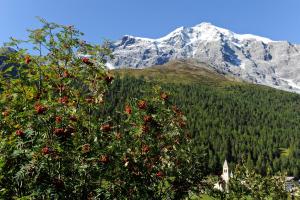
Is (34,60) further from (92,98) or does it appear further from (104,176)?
(104,176)

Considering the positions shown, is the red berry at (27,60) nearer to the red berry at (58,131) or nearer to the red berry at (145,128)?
the red berry at (58,131)

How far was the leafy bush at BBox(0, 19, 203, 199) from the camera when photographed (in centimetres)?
1095

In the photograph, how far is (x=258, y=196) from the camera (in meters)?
50.3

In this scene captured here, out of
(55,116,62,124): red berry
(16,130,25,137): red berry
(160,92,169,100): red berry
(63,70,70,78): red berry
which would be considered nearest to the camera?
(16,130,25,137): red berry

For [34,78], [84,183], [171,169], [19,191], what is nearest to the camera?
[19,191]

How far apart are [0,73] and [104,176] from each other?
5343 mm

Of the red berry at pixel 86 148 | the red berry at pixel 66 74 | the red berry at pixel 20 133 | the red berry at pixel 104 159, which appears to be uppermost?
the red berry at pixel 66 74

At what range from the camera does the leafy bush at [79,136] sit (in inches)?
431

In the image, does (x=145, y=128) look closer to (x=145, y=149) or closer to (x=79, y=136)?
(x=145, y=149)

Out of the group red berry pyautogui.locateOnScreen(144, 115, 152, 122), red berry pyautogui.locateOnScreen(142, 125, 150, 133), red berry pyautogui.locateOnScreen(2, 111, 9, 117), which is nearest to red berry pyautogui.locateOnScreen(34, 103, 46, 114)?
red berry pyautogui.locateOnScreen(2, 111, 9, 117)

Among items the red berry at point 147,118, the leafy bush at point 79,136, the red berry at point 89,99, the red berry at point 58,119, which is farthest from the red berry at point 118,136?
the red berry at point 58,119

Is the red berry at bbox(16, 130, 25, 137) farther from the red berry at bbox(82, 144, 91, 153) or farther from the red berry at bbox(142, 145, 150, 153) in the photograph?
the red berry at bbox(142, 145, 150, 153)

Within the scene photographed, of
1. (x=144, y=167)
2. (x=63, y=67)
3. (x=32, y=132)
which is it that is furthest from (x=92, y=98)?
(x=32, y=132)

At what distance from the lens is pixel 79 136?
42.9 ft
